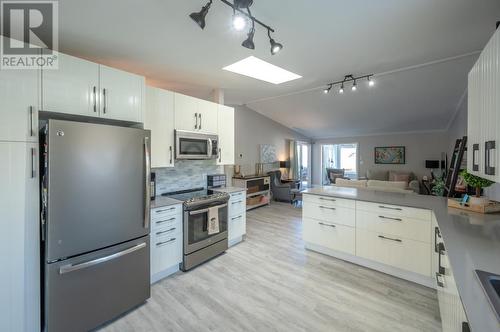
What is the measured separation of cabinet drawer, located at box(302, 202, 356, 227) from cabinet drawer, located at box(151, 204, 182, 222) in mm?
1866

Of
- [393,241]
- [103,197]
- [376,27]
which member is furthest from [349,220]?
[103,197]

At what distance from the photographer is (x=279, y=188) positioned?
6.80m

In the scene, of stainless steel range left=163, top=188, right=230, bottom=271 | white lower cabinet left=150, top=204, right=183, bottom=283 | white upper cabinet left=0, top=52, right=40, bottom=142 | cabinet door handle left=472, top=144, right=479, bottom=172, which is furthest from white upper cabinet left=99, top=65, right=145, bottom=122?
cabinet door handle left=472, top=144, right=479, bottom=172

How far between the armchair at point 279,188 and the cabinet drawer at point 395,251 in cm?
372

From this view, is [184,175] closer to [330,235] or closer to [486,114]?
[330,235]

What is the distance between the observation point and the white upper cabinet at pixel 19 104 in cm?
156

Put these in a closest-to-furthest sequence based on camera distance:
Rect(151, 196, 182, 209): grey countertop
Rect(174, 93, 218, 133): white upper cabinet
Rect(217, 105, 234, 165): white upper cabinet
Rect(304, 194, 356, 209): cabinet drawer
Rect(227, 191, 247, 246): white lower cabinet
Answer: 1. Rect(151, 196, 182, 209): grey countertop
2. Rect(304, 194, 356, 209): cabinet drawer
3. Rect(174, 93, 218, 133): white upper cabinet
4. Rect(227, 191, 247, 246): white lower cabinet
5. Rect(217, 105, 234, 165): white upper cabinet

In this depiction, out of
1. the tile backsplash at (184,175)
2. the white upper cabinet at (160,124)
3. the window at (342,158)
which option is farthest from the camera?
the window at (342,158)

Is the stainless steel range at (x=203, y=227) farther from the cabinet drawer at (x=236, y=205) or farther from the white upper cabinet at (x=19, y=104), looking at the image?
the white upper cabinet at (x=19, y=104)

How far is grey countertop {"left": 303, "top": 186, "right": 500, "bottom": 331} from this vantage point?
2.80 ft

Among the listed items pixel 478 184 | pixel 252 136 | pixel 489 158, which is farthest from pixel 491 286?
pixel 252 136

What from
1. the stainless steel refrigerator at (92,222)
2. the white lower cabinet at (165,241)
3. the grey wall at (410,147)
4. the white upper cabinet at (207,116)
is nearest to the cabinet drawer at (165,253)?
the white lower cabinet at (165,241)

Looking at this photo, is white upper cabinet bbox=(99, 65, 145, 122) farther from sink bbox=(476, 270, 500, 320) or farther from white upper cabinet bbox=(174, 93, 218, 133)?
sink bbox=(476, 270, 500, 320)

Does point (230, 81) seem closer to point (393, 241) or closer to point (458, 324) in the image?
point (393, 241)
